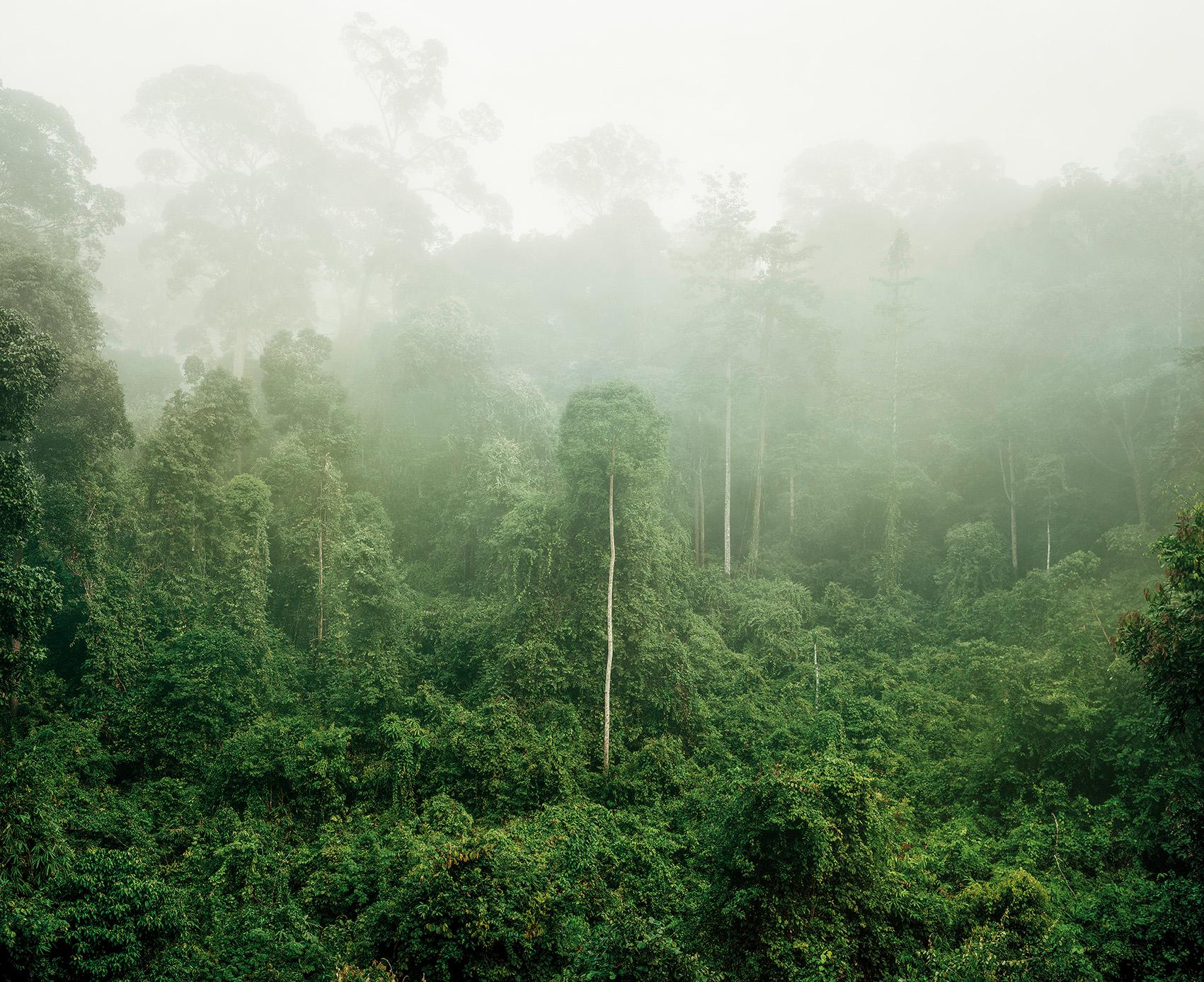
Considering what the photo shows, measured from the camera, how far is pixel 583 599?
15508 mm

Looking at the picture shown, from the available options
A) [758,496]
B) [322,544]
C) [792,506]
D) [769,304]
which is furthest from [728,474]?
[322,544]

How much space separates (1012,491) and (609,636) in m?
17.2

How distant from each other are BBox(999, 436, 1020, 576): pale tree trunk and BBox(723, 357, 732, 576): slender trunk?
9.78 meters

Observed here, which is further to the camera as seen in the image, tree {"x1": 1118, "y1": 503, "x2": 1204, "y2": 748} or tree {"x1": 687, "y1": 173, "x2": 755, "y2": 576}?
tree {"x1": 687, "y1": 173, "x2": 755, "y2": 576}

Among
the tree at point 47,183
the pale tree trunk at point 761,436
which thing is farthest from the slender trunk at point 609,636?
the tree at point 47,183

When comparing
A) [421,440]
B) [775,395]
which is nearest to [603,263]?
[775,395]

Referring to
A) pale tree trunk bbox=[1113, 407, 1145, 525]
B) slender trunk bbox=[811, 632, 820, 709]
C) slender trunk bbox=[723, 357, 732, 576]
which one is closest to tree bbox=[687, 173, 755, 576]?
slender trunk bbox=[723, 357, 732, 576]

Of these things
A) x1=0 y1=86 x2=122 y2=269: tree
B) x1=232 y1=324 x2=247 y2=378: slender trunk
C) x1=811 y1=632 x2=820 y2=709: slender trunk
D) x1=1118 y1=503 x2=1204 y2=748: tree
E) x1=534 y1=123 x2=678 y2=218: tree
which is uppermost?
x1=534 y1=123 x2=678 y2=218: tree

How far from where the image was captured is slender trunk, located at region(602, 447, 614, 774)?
1354 centimetres

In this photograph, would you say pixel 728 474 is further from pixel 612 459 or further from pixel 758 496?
pixel 612 459

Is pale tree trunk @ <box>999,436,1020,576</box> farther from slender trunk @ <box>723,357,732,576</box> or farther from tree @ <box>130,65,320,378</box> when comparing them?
tree @ <box>130,65,320,378</box>

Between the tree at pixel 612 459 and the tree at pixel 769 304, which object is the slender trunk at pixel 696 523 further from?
the tree at pixel 612 459

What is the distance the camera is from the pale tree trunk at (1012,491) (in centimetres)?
2131

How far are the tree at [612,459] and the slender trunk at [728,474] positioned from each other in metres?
8.50
